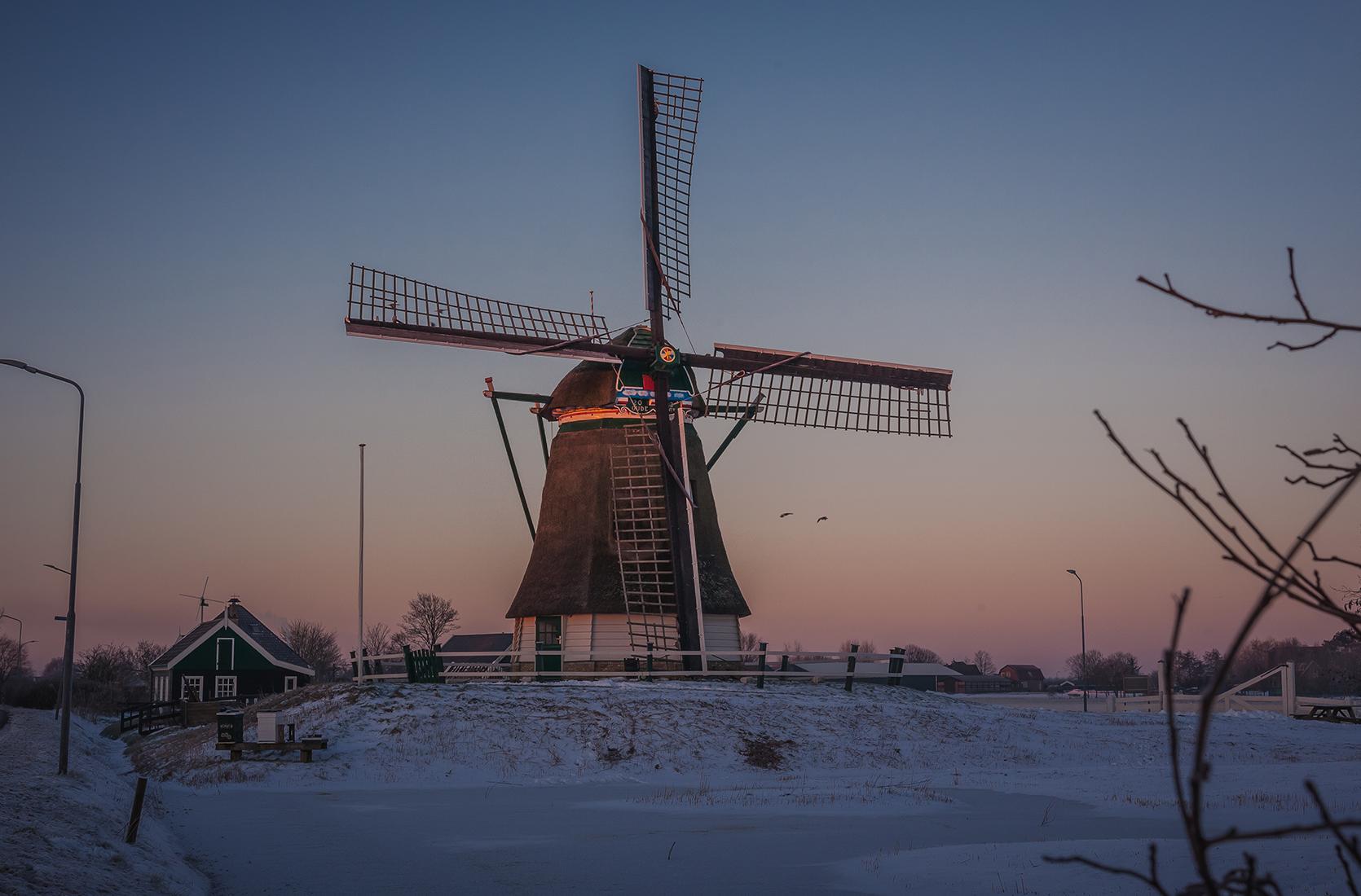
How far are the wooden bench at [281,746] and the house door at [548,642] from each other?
304 inches

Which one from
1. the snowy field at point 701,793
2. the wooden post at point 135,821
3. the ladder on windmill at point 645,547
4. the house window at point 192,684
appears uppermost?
the ladder on windmill at point 645,547

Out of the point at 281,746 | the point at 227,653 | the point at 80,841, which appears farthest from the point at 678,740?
the point at 227,653

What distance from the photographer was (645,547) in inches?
1254

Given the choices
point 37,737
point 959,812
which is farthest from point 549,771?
point 37,737

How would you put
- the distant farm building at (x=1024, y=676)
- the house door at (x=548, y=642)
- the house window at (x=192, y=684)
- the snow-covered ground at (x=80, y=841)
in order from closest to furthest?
the snow-covered ground at (x=80, y=841)
the house door at (x=548, y=642)
the house window at (x=192, y=684)
the distant farm building at (x=1024, y=676)

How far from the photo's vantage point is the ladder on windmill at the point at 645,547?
3136 cm

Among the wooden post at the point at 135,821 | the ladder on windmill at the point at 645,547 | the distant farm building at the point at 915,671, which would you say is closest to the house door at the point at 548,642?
the ladder on windmill at the point at 645,547

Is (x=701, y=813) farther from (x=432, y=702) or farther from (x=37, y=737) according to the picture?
(x=37, y=737)

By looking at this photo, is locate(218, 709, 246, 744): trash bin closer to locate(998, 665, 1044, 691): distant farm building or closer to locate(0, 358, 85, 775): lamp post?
locate(0, 358, 85, 775): lamp post

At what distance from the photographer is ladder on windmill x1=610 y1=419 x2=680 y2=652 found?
3136cm

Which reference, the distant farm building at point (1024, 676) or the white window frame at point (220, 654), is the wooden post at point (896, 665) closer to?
the white window frame at point (220, 654)

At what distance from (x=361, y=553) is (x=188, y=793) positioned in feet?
32.0

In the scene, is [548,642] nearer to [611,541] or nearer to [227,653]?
[611,541]

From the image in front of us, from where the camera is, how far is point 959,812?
19.5 metres
